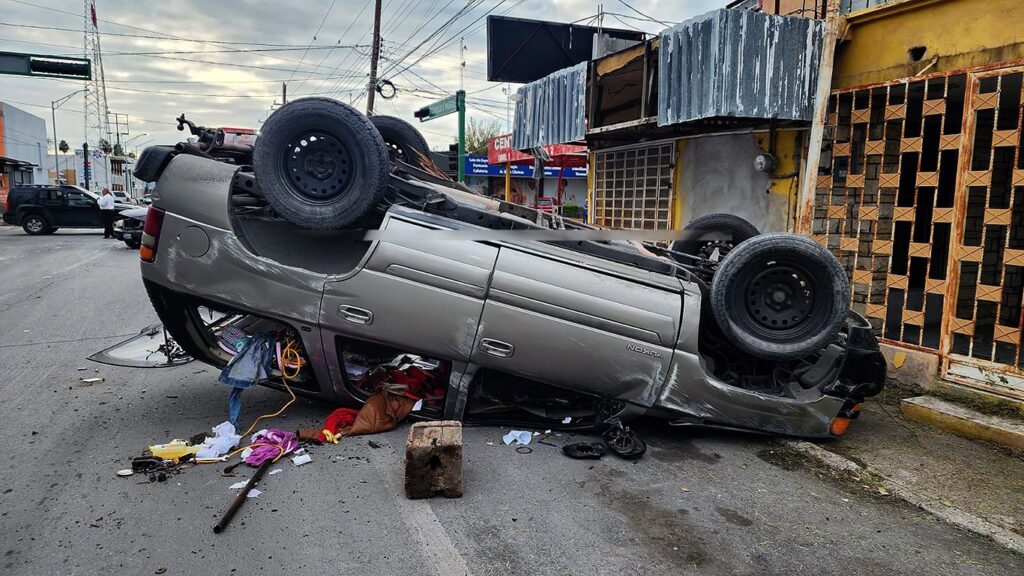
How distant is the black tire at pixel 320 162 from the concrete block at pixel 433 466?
153cm

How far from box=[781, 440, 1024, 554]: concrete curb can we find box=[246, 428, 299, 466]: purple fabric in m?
3.24

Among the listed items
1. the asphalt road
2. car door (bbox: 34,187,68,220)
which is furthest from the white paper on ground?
car door (bbox: 34,187,68,220)

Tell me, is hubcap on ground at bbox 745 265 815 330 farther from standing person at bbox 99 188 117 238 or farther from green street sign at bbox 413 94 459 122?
standing person at bbox 99 188 117 238

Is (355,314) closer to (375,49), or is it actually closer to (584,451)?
(584,451)

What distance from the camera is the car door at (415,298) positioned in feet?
12.6

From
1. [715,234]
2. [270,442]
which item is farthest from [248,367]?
[715,234]

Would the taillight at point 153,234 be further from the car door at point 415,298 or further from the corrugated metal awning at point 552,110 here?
the corrugated metal awning at point 552,110

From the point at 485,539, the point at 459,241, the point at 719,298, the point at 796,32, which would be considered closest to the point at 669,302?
the point at 719,298

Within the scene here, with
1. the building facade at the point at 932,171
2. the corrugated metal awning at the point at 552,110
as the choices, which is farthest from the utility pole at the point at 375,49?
the building facade at the point at 932,171

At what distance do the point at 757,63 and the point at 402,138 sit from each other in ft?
12.5

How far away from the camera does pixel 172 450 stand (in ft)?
12.1

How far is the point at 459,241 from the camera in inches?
155

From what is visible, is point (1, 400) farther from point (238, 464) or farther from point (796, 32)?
point (796, 32)

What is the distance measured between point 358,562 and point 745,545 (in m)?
1.80
